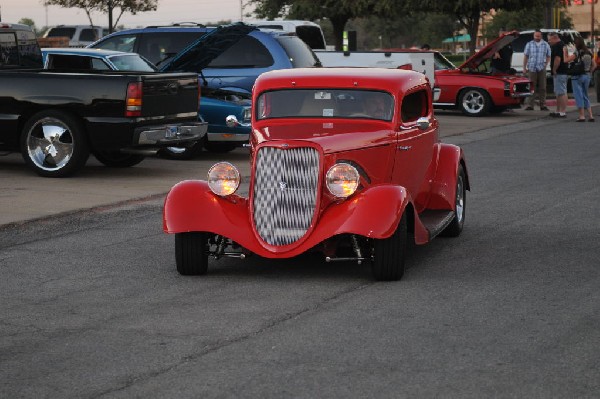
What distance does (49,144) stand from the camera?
15.9m

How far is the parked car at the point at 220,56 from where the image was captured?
59.7ft

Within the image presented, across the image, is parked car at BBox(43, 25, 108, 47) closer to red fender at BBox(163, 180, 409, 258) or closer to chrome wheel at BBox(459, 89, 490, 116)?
chrome wheel at BBox(459, 89, 490, 116)

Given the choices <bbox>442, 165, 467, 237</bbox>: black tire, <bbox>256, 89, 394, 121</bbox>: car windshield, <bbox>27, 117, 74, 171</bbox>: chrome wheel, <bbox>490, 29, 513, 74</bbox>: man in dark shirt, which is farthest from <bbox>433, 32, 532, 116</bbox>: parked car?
<bbox>256, 89, 394, 121</bbox>: car windshield

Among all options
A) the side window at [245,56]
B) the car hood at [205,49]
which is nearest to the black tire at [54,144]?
the car hood at [205,49]

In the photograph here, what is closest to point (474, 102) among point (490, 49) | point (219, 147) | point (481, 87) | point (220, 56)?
point (481, 87)

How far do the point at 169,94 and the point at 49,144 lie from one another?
5.39 ft

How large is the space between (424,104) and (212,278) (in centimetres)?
300

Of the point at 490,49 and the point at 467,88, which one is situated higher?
the point at 490,49

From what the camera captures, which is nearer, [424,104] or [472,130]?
[424,104]

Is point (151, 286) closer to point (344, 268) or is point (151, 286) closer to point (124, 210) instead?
point (344, 268)

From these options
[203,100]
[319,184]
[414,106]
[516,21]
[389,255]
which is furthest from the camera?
[516,21]

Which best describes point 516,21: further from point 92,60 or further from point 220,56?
point 92,60

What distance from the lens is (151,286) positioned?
29.3 ft

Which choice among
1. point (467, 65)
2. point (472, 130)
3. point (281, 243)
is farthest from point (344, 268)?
point (467, 65)
